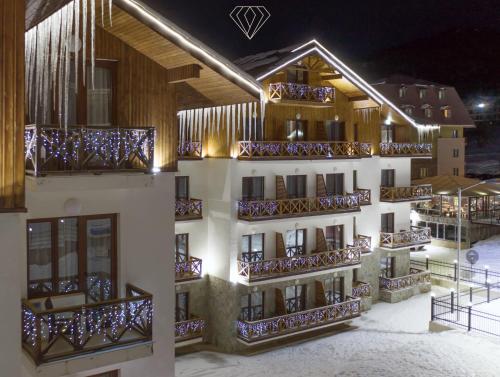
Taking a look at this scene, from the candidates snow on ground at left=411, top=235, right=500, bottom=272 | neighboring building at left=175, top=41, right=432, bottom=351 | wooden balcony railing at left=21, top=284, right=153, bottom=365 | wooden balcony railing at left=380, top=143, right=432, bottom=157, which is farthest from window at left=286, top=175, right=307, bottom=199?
wooden balcony railing at left=21, top=284, right=153, bottom=365

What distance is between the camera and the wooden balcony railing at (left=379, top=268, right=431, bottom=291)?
99.3ft

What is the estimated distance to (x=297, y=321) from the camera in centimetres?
2455

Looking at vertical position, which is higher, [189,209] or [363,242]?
[189,209]

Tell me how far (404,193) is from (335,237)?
5823 mm

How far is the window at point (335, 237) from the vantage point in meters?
27.5

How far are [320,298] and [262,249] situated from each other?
12.6ft

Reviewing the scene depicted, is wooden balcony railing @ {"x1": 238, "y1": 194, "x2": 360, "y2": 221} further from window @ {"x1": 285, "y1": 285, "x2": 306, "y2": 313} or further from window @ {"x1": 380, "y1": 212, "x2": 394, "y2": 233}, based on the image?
window @ {"x1": 380, "y1": 212, "x2": 394, "y2": 233}

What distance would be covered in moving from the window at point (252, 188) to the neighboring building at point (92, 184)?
1095cm

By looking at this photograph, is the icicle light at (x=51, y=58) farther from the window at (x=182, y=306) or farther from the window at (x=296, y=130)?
the window at (x=296, y=130)

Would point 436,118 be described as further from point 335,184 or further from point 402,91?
point 335,184

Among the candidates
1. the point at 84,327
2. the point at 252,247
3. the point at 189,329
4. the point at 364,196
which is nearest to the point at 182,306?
the point at 189,329

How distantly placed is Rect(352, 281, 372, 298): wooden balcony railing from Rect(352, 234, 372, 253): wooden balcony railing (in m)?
Answer: 1.69

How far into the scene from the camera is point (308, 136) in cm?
2692

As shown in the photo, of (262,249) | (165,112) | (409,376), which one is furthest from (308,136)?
(165,112)
